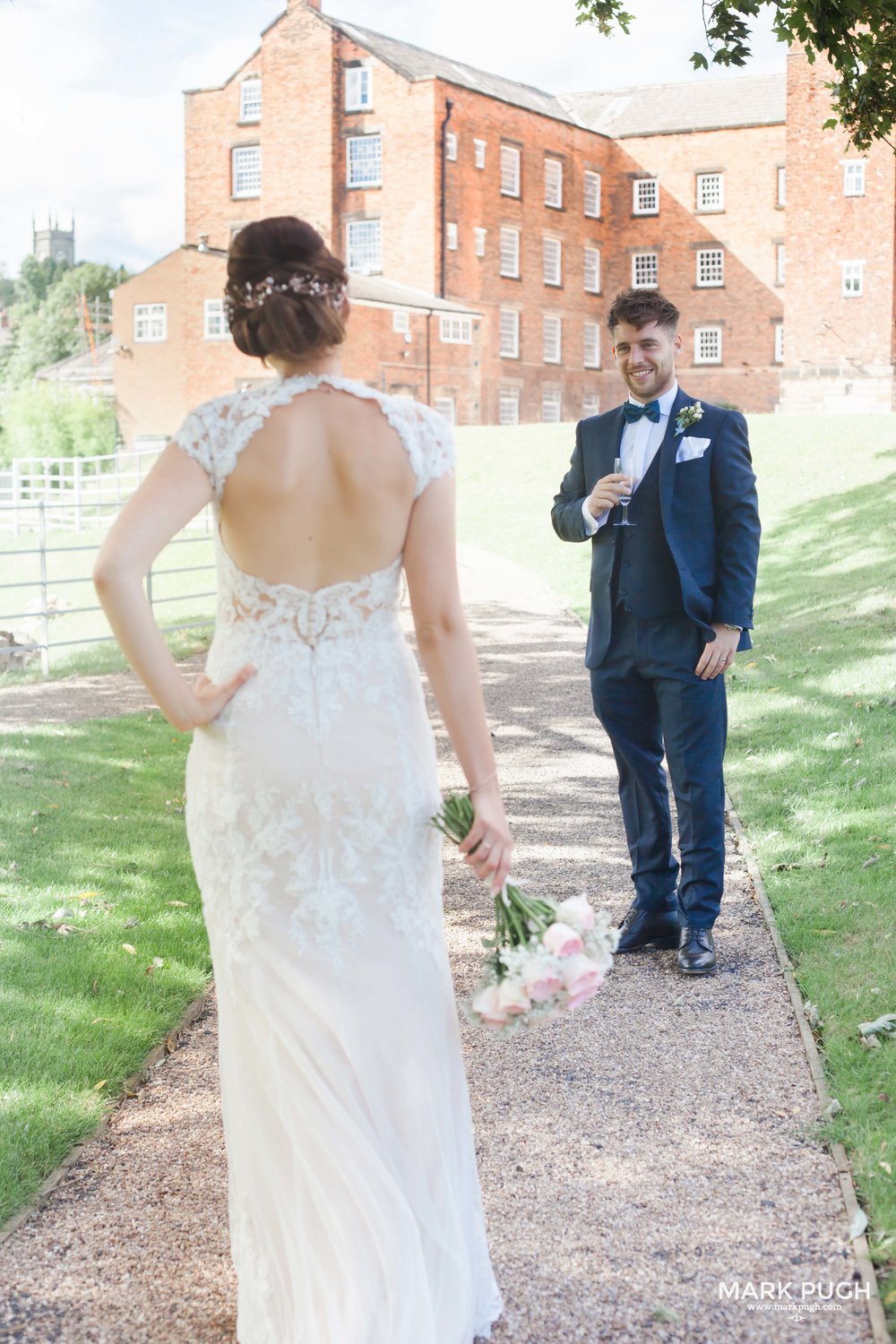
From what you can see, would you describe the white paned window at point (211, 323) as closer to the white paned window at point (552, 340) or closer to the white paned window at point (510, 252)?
the white paned window at point (510, 252)

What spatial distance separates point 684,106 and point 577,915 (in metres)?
57.2

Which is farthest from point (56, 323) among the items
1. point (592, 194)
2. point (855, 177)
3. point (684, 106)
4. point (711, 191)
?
point (855, 177)

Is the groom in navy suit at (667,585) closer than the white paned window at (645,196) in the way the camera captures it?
Yes

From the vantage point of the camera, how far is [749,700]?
35.0ft

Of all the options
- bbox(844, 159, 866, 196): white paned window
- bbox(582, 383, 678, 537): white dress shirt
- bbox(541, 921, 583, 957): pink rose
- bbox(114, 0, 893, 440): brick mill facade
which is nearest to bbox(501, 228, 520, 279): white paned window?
bbox(114, 0, 893, 440): brick mill facade

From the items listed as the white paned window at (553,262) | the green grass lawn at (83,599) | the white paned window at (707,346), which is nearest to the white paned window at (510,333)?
the white paned window at (553,262)

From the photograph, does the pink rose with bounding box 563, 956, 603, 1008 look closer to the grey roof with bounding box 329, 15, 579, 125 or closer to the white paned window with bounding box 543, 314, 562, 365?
the grey roof with bounding box 329, 15, 579, 125

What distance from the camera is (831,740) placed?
8938mm

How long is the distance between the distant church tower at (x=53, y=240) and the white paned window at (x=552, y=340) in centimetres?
7959

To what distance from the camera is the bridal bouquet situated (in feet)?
8.80

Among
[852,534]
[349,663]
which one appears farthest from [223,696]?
[852,534]

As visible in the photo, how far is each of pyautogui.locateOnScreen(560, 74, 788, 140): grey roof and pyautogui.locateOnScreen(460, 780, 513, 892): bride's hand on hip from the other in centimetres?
5427

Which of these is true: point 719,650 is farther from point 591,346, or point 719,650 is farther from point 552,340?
point 591,346

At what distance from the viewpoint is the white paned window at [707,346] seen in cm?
5244
